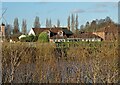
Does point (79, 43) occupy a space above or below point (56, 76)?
above

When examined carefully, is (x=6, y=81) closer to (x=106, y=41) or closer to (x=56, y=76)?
(x=56, y=76)

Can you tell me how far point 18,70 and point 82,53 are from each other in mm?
805

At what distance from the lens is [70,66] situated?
11.2ft

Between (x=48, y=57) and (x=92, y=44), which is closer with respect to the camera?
(x=48, y=57)

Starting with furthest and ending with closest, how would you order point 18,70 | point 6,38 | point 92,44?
point 92,44, point 18,70, point 6,38

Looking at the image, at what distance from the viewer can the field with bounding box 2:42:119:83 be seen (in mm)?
3258

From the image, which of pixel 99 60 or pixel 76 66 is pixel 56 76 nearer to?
pixel 76 66

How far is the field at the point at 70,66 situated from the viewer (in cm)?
326

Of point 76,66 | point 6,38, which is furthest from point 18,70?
point 76,66

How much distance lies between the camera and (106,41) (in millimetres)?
3367

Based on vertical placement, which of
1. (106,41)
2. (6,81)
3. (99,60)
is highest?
(106,41)

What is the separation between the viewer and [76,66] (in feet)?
10.9

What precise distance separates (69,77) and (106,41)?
0.64 metres

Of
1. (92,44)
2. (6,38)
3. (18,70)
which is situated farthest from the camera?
(92,44)
